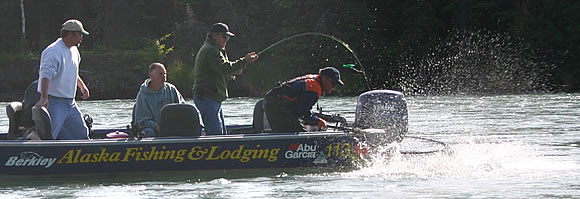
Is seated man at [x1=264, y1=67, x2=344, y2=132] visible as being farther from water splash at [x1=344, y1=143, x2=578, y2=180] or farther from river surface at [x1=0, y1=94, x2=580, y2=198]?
water splash at [x1=344, y1=143, x2=578, y2=180]

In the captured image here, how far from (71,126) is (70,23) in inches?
42.1

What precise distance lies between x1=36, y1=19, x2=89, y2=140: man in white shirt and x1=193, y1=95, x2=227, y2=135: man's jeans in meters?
1.29

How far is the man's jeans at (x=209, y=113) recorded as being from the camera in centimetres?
1300

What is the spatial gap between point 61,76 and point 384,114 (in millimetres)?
3460

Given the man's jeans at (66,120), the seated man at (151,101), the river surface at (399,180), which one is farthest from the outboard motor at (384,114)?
the man's jeans at (66,120)

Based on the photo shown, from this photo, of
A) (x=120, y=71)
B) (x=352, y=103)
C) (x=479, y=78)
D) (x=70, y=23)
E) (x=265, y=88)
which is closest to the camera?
(x=70, y=23)

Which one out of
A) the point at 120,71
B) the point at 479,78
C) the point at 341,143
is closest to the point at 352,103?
the point at 479,78

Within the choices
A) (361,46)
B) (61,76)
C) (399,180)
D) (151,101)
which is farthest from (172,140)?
(361,46)

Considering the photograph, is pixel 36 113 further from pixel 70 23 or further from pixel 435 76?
pixel 435 76

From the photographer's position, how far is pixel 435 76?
125ft

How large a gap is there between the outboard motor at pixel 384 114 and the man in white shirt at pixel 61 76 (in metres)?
3.06

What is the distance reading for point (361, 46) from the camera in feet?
136

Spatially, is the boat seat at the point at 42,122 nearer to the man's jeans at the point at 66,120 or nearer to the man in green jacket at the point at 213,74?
the man's jeans at the point at 66,120

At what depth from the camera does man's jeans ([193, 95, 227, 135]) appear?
13.0 m
